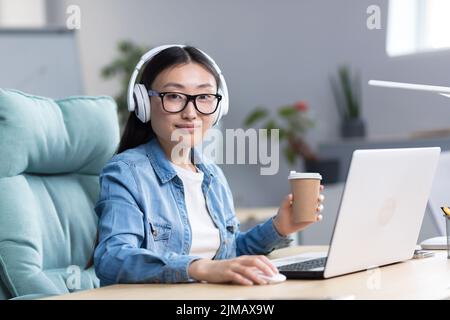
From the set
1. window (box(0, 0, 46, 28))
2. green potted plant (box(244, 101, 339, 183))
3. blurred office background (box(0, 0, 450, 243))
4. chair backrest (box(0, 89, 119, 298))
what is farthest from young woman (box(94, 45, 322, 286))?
window (box(0, 0, 46, 28))

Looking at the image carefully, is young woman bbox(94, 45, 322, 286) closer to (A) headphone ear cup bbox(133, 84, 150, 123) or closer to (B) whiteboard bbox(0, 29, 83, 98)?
(A) headphone ear cup bbox(133, 84, 150, 123)

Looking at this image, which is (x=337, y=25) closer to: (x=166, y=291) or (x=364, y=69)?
(x=364, y=69)

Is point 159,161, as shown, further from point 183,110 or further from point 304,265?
point 304,265

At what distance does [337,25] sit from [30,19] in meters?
2.21

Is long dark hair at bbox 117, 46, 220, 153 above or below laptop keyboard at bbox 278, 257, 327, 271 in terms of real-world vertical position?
above

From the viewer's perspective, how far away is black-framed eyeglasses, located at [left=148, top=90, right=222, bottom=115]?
1571mm

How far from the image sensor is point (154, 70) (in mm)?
1648

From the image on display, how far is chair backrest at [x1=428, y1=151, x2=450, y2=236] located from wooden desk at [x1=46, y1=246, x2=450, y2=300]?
0.47 m

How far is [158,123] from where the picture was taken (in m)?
1.60

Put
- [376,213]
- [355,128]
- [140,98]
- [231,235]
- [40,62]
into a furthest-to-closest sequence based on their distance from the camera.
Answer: [355,128] < [40,62] < [231,235] < [140,98] < [376,213]

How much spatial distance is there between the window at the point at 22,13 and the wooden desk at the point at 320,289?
4563 mm

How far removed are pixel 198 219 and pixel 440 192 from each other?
0.60 m

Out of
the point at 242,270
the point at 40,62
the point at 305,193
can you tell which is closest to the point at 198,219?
the point at 305,193

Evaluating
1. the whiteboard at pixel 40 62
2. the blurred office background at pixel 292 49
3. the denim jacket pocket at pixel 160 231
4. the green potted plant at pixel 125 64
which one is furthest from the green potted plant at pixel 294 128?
the denim jacket pocket at pixel 160 231
